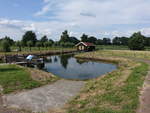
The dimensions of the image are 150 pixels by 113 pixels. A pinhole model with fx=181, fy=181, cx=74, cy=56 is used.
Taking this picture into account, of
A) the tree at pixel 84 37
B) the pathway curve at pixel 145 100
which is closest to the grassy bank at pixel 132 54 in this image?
the pathway curve at pixel 145 100

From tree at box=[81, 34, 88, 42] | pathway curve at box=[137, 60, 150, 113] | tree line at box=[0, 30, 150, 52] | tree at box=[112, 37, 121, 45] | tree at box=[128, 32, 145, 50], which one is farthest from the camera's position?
tree at box=[112, 37, 121, 45]

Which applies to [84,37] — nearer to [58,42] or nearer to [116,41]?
[58,42]

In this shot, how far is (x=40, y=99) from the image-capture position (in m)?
9.30

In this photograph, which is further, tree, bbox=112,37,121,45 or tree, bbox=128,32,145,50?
tree, bbox=112,37,121,45

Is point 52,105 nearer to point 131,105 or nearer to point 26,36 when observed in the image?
point 131,105

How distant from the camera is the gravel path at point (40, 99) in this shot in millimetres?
8289

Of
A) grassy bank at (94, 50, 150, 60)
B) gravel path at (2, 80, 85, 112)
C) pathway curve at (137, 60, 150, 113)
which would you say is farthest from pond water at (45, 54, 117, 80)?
pathway curve at (137, 60, 150, 113)

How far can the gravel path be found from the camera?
27.2 feet

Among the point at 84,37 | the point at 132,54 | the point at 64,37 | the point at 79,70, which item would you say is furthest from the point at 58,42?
the point at 79,70

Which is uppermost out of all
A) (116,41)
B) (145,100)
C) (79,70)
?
(116,41)

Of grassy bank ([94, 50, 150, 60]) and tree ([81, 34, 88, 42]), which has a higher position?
tree ([81, 34, 88, 42])

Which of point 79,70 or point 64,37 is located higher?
point 64,37

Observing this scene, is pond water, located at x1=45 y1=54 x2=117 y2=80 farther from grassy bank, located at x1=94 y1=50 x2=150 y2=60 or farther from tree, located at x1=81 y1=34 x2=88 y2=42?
tree, located at x1=81 y1=34 x2=88 y2=42

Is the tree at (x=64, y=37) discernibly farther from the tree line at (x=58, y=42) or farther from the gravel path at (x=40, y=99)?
the gravel path at (x=40, y=99)
